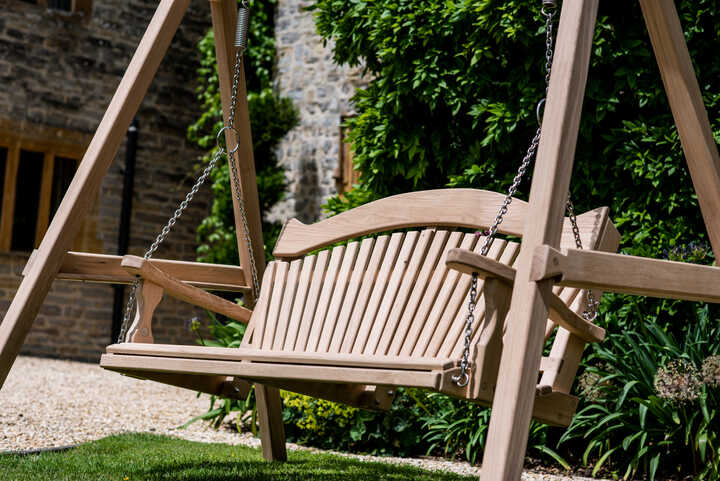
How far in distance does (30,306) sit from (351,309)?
3.81 ft

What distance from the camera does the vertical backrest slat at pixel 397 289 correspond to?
3164 mm

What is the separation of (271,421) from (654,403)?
175cm

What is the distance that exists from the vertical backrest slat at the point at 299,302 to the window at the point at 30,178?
7.03 meters

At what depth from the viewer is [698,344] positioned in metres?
4.00

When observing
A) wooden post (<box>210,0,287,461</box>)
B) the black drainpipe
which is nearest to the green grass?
wooden post (<box>210,0,287,461</box>)

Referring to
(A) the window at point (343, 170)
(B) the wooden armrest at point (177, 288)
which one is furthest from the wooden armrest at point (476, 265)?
(A) the window at point (343, 170)

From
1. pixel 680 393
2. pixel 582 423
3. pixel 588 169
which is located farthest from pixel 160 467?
pixel 588 169

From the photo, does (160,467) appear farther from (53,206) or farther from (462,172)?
(53,206)

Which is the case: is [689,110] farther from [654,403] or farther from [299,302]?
[654,403]

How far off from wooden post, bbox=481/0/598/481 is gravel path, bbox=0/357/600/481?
2280mm

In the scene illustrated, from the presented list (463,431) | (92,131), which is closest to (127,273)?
(463,431)

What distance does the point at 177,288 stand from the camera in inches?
130

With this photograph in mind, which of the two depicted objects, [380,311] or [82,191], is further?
[380,311]

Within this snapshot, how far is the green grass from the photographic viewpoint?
3453 mm
